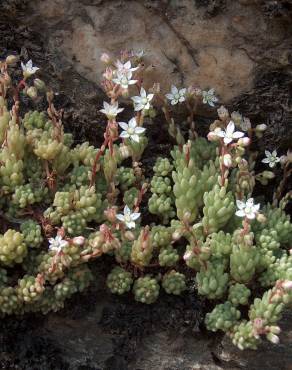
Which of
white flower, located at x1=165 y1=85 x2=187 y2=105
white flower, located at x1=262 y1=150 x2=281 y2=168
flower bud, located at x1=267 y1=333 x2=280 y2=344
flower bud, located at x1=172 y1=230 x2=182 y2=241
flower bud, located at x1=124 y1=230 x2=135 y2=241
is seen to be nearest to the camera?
flower bud, located at x1=267 y1=333 x2=280 y2=344

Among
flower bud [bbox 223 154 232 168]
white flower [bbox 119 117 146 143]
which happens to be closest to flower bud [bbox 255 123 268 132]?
flower bud [bbox 223 154 232 168]

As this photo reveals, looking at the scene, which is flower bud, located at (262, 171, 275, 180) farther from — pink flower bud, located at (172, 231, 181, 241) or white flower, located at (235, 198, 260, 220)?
pink flower bud, located at (172, 231, 181, 241)

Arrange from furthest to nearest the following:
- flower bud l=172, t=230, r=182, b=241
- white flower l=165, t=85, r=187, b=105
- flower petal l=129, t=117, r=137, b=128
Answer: white flower l=165, t=85, r=187, b=105 < flower petal l=129, t=117, r=137, b=128 < flower bud l=172, t=230, r=182, b=241

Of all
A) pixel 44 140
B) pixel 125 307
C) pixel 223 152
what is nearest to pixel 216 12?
pixel 223 152

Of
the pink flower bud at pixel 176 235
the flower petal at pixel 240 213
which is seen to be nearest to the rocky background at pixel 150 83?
the pink flower bud at pixel 176 235

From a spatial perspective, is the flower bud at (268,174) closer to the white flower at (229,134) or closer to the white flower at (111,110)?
the white flower at (229,134)

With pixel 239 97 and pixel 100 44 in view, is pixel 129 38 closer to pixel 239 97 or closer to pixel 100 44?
pixel 100 44

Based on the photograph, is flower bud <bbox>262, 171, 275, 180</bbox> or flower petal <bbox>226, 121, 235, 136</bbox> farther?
flower bud <bbox>262, 171, 275, 180</bbox>
